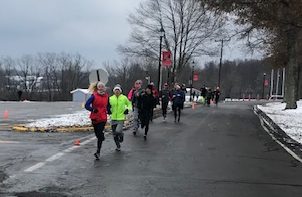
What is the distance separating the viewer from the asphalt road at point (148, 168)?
8.19 meters

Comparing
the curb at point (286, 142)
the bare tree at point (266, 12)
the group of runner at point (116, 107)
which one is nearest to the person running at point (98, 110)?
the group of runner at point (116, 107)

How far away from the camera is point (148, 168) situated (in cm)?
1041

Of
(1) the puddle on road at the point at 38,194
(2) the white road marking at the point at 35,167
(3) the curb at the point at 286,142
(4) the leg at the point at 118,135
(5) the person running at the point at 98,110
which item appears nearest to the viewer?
(1) the puddle on road at the point at 38,194

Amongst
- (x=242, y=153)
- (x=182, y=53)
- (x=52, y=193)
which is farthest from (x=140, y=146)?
(x=182, y=53)

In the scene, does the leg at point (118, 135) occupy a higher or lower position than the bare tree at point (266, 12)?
lower

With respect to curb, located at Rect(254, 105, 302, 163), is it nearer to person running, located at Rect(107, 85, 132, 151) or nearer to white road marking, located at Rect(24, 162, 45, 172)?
person running, located at Rect(107, 85, 132, 151)

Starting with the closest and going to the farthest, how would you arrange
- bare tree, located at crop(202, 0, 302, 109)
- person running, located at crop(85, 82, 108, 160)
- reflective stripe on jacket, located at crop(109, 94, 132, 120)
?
person running, located at crop(85, 82, 108, 160), reflective stripe on jacket, located at crop(109, 94, 132, 120), bare tree, located at crop(202, 0, 302, 109)

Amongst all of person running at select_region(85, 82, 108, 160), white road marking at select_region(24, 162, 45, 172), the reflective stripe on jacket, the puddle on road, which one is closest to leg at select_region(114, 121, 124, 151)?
the reflective stripe on jacket

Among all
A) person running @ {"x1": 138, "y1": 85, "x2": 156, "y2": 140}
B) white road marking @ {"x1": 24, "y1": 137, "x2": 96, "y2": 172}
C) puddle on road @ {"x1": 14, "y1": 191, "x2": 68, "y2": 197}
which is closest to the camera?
puddle on road @ {"x1": 14, "y1": 191, "x2": 68, "y2": 197}

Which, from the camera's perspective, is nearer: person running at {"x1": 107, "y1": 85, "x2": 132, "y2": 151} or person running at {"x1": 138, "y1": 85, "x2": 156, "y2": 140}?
person running at {"x1": 107, "y1": 85, "x2": 132, "y2": 151}

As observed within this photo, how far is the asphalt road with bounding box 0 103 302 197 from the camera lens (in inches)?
322

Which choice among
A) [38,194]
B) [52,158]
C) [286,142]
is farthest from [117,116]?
[286,142]

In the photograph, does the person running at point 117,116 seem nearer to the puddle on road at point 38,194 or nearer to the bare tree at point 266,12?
the puddle on road at point 38,194

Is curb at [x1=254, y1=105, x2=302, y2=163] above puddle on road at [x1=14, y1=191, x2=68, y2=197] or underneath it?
underneath
